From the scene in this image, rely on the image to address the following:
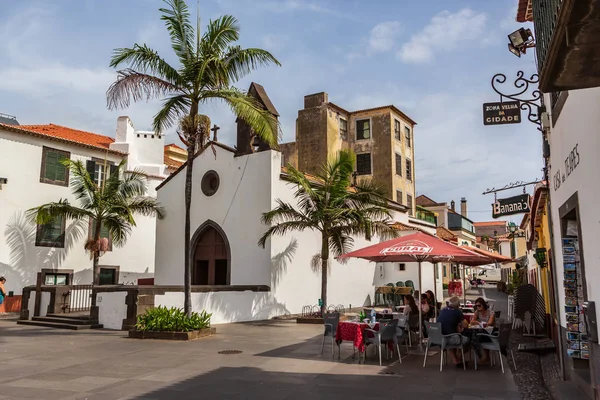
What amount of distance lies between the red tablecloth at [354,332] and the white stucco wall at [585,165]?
12.5 feet

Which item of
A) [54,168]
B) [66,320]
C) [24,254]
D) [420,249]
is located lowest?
[66,320]

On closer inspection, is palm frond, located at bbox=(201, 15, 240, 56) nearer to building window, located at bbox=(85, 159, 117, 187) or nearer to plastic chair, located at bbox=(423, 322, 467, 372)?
plastic chair, located at bbox=(423, 322, 467, 372)

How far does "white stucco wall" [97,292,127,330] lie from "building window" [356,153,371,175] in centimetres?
2688

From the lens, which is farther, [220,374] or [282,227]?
[282,227]

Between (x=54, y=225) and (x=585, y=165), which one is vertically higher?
(x=54, y=225)

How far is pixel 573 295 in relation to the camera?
26.1 feet

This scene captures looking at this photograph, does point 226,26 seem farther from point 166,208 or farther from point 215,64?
point 166,208

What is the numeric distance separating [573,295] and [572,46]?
5.60 meters

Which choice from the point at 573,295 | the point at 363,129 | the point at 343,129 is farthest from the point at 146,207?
the point at 363,129

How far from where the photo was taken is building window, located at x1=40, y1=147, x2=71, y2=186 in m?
25.5

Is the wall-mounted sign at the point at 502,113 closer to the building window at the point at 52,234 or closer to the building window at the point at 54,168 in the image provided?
the building window at the point at 54,168

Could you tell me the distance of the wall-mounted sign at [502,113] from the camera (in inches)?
363

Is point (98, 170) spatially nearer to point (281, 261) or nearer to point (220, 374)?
point (281, 261)

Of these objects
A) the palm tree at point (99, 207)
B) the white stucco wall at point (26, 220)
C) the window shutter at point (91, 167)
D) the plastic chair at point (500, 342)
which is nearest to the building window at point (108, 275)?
the white stucco wall at point (26, 220)
